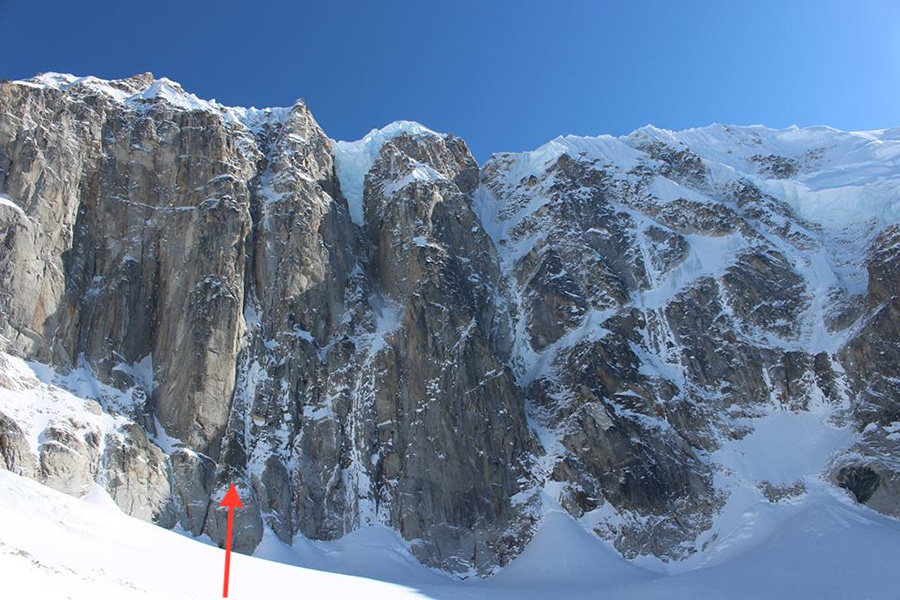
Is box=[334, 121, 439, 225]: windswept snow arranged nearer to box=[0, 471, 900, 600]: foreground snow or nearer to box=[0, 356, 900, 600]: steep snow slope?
box=[0, 356, 900, 600]: steep snow slope

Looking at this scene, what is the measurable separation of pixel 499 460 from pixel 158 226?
3463 cm

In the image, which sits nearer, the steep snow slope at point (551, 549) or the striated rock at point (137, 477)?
the steep snow slope at point (551, 549)

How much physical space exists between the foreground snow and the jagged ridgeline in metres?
2.56

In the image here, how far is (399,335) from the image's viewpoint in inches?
2383

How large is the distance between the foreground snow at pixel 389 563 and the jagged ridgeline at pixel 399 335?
2561 mm

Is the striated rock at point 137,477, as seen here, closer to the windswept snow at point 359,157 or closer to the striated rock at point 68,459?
the striated rock at point 68,459

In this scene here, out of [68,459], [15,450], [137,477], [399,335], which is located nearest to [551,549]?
[399,335]

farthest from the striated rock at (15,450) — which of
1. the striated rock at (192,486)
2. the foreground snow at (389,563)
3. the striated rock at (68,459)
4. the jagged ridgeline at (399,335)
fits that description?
the striated rock at (192,486)

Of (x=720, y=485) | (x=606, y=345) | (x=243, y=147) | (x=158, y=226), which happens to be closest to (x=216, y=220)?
(x=158, y=226)

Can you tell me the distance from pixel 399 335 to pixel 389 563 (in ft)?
65.6

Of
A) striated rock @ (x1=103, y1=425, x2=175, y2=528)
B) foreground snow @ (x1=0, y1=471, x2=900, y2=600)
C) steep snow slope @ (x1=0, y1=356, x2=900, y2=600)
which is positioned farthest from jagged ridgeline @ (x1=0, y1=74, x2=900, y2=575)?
foreground snow @ (x1=0, y1=471, x2=900, y2=600)

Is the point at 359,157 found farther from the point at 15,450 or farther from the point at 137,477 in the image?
the point at 15,450

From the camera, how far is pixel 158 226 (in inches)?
2288

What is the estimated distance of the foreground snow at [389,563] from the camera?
67.3 feet
